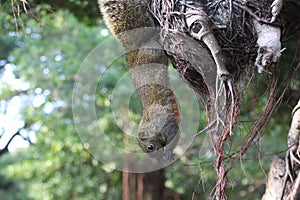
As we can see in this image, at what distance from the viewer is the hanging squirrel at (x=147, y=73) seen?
2299 mm

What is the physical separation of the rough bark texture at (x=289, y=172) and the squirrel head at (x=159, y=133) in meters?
0.52

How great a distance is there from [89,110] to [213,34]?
11.1 ft

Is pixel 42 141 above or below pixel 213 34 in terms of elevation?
below

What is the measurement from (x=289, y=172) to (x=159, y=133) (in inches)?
25.8

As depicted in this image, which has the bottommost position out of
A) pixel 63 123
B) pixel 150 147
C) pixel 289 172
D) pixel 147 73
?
pixel 63 123

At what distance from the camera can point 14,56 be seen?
5.78m

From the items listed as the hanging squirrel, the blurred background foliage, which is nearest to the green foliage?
the blurred background foliage

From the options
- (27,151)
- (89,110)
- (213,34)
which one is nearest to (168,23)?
(213,34)

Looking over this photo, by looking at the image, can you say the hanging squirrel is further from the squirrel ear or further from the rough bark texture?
the rough bark texture

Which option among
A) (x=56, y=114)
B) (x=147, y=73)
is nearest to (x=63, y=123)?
(x=56, y=114)

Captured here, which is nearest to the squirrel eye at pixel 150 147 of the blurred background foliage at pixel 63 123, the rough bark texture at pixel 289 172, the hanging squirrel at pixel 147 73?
the hanging squirrel at pixel 147 73

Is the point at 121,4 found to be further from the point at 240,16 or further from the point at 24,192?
the point at 24,192

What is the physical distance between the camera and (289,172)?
97.3 inches

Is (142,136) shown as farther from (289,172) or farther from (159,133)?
(289,172)
